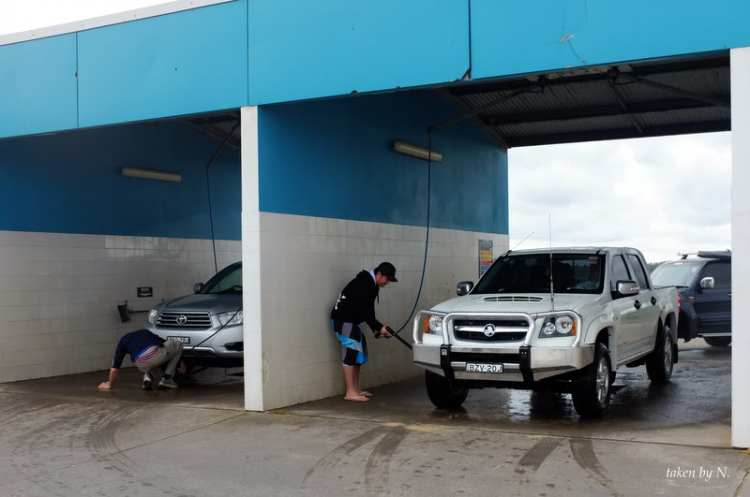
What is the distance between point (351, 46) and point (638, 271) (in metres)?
4.97

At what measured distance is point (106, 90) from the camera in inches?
407

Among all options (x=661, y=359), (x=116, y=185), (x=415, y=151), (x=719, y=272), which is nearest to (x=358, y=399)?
(x=415, y=151)

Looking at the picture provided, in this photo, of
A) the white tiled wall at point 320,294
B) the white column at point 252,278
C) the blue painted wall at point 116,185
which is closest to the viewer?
the white column at point 252,278

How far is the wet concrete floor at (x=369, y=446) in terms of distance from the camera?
620 cm

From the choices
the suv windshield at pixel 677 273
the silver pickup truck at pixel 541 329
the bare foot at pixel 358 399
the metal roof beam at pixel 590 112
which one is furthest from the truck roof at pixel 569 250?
the suv windshield at pixel 677 273

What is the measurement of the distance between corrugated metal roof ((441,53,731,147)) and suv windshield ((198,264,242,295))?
4.46 metres

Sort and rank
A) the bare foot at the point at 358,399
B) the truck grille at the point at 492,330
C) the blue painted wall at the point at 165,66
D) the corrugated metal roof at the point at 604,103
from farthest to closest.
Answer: the corrugated metal roof at the point at 604,103 < the bare foot at the point at 358,399 < the blue painted wall at the point at 165,66 < the truck grille at the point at 492,330

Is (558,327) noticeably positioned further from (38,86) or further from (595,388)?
(38,86)

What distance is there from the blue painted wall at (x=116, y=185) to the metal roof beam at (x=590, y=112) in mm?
5441

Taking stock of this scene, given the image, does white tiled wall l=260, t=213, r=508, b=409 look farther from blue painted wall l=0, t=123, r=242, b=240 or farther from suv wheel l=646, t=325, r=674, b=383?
blue painted wall l=0, t=123, r=242, b=240

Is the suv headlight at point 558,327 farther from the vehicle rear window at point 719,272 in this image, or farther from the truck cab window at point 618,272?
the vehicle rear window at point 719,272

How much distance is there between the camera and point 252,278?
9.16 meters

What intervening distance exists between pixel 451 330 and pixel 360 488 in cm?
269

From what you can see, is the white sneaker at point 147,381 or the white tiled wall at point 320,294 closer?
the white tiled wall at point 320,294
